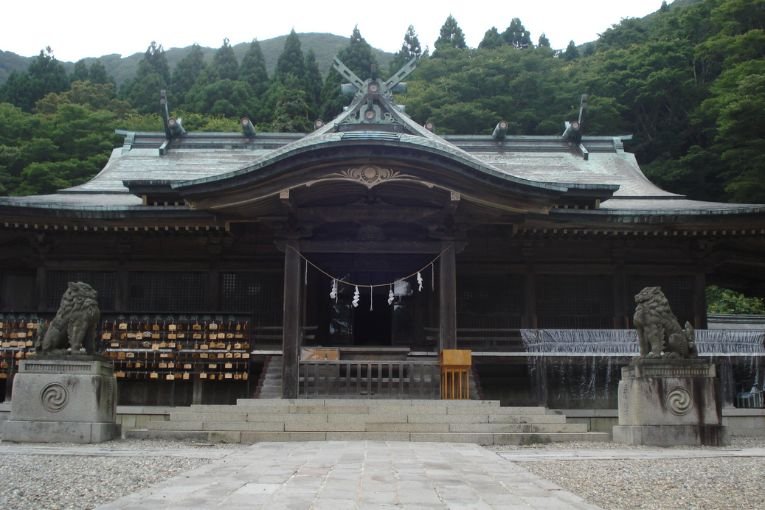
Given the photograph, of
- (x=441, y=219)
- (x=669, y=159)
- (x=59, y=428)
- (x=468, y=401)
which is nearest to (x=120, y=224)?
(x=59, y=428)

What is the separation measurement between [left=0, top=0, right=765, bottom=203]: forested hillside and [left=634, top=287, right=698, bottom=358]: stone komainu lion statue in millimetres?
19474

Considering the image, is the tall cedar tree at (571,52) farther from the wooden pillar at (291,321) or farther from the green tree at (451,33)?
the wooden pillar at (291,321)

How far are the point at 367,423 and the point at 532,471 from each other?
14.4ft

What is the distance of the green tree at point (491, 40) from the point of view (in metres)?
60.7

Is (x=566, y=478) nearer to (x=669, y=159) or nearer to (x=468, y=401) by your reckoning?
(x=468, y=401)

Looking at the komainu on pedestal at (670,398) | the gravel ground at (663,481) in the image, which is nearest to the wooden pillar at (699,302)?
the komainu on pedestal at (670,398)

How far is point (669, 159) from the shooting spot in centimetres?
3884

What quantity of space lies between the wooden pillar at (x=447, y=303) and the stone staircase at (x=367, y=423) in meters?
1.80

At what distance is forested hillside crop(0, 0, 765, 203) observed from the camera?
34.1 metres

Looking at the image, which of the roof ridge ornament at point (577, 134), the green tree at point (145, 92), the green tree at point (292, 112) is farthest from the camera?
the green tree at point (145, 92)

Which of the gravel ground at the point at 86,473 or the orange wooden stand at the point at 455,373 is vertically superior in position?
the orange wooden stand at the point at 455,373

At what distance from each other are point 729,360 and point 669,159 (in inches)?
1001

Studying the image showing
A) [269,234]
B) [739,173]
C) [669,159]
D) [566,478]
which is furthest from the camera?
[669,159]

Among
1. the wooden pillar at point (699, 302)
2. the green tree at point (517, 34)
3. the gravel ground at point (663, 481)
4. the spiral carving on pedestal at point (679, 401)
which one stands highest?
the green tree at point (517, 34)
